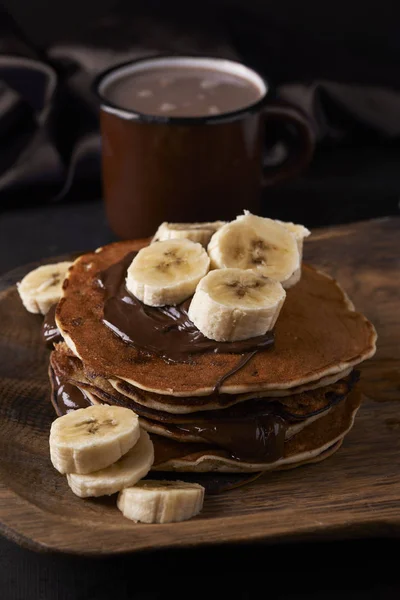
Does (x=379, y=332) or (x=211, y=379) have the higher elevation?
(x=211, y=379)

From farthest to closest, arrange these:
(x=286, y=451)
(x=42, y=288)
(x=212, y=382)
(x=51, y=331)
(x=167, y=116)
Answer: (x=167, y=116) < (x=42, y=288) < (x=51, y=331) < (x=286, y=451) < (x=212, y=382)

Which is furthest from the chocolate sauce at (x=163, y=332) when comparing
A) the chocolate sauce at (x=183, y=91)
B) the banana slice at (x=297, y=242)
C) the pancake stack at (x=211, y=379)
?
the chocolate sauce at (x=183, y=91)

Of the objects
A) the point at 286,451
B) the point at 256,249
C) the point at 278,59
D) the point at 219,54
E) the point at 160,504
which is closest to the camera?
the point at 160,504

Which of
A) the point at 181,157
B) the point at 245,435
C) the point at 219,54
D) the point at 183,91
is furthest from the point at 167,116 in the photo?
the point at 245,435

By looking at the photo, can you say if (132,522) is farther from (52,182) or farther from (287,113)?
(52,182)

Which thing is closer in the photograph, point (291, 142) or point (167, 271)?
point (167, 271)

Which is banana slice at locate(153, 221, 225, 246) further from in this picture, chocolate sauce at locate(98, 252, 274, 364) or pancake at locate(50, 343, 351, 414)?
pancake at locate(50, 343, 351, 414)

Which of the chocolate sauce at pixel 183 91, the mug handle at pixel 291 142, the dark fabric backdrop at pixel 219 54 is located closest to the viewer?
the chocolate sauce at pixel 183 91

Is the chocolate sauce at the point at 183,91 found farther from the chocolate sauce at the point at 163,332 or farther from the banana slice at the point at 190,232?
the chocolate sauce at the point at 163,332

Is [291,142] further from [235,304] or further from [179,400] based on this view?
[179,400]
